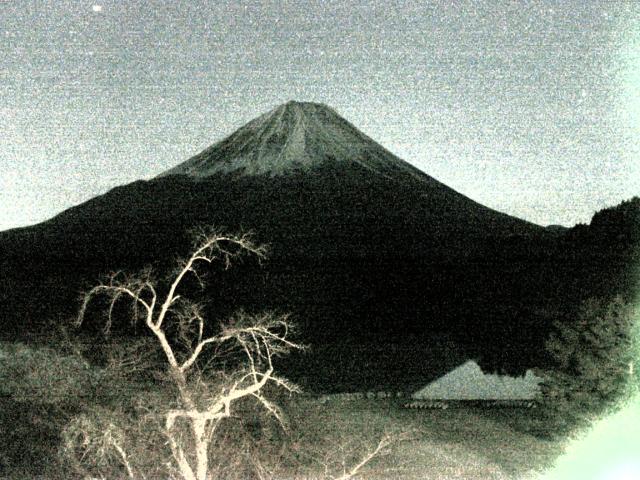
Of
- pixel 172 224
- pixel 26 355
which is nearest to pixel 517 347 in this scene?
pixel 26 355

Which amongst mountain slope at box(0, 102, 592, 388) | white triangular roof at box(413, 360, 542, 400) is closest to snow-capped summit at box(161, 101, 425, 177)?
mountain slope at box(0, 102, 592, 388)

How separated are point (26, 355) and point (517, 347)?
55.5ft

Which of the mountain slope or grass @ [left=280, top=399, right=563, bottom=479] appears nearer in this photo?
grass @ [left=280, top=399, right=563, bottom=479]

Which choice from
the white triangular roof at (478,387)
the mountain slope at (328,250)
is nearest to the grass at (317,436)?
the white triangular roof at (478,387)

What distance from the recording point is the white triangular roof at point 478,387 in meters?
24.4

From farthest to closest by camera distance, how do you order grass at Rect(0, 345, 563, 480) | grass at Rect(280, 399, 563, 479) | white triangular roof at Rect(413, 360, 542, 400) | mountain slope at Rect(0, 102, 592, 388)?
mountain slope at Rect(0, 102, 592, 388) < white triangular roof at Rect(413, 360, 542, 400) < grass at Rect(280, 399, 563, 479) < grass at Rect(0, 345, 563, 480)

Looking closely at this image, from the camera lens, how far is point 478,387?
24641 mm

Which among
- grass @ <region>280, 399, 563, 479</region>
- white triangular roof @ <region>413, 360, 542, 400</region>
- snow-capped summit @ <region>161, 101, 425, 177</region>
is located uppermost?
snow-capped summit @ <region>161, 101, 425, 177</region>

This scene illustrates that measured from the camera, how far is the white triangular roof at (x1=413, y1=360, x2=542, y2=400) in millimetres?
24359

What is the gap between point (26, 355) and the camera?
74.4 ft

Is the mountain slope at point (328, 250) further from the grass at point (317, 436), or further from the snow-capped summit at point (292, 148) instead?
the grass at point (317, 436)

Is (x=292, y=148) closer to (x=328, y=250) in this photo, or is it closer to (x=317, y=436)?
(x=328, y=250)

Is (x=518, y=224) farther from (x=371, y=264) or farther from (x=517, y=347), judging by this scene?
(x=517, y=347)

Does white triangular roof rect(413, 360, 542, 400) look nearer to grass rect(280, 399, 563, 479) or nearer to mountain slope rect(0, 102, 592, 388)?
mountain slope rect(0, 102, 592, 388)
